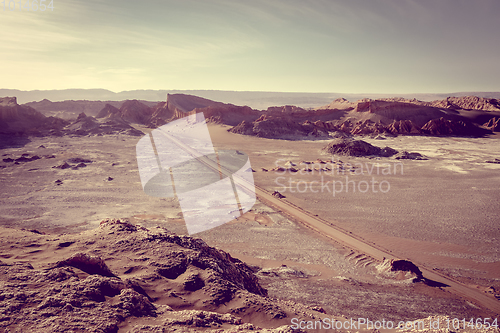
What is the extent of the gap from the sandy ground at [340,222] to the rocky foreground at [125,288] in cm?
373

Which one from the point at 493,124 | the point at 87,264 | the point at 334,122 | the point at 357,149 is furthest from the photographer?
the point at 334,122

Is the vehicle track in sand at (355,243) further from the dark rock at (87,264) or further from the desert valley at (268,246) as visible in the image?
the dark rock at (87,264)

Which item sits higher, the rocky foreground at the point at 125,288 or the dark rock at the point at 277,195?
the rocky foreground at the point at 125,288

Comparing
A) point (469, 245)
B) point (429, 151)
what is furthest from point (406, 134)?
point (469, 245)

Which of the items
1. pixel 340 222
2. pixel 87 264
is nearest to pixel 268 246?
pixel 340 222

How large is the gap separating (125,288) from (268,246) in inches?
325

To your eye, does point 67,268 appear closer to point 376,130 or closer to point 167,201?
point 167,201

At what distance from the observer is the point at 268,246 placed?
12.2m

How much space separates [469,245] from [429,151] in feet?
90.8

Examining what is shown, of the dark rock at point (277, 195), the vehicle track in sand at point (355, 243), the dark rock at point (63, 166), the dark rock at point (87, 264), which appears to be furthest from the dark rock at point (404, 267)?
the dark rock at point (63, 166)

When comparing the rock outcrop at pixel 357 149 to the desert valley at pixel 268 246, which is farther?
the rock outcrop at pixel 357 149

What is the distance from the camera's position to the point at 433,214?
16.1 metres

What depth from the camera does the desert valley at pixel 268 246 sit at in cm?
438

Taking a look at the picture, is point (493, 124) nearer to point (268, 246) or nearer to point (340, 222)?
point (340, 222)
